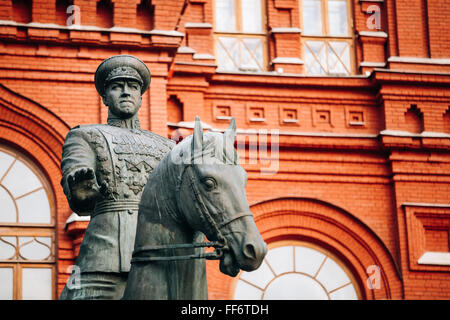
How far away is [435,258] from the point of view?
16.2 metres

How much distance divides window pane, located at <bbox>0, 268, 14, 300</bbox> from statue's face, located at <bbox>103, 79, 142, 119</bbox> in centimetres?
857

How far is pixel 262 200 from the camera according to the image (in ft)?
53.2

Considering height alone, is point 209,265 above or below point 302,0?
below

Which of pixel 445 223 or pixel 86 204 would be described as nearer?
pixel 86 204

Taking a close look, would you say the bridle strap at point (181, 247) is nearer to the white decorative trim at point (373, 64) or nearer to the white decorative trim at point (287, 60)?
the white decorative trim at point (287, 60)

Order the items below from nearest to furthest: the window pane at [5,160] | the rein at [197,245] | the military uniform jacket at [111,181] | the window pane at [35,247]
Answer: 1. the rein at [197,245]
2. the military uniform jacket at [111,181]
3. the window pane at [35,247]
4. the window pane at [5,160]

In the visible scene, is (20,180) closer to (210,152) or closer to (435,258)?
(435,258)

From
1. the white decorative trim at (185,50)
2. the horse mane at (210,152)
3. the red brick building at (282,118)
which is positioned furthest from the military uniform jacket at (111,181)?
the white decorative trim at (185,50)

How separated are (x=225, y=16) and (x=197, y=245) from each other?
12258 millimetres

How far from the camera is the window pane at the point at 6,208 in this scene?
1502 centimetres

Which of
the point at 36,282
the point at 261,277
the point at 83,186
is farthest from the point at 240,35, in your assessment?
the point at 83,186

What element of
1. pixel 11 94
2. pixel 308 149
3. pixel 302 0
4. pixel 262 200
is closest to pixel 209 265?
pixel 262 200
